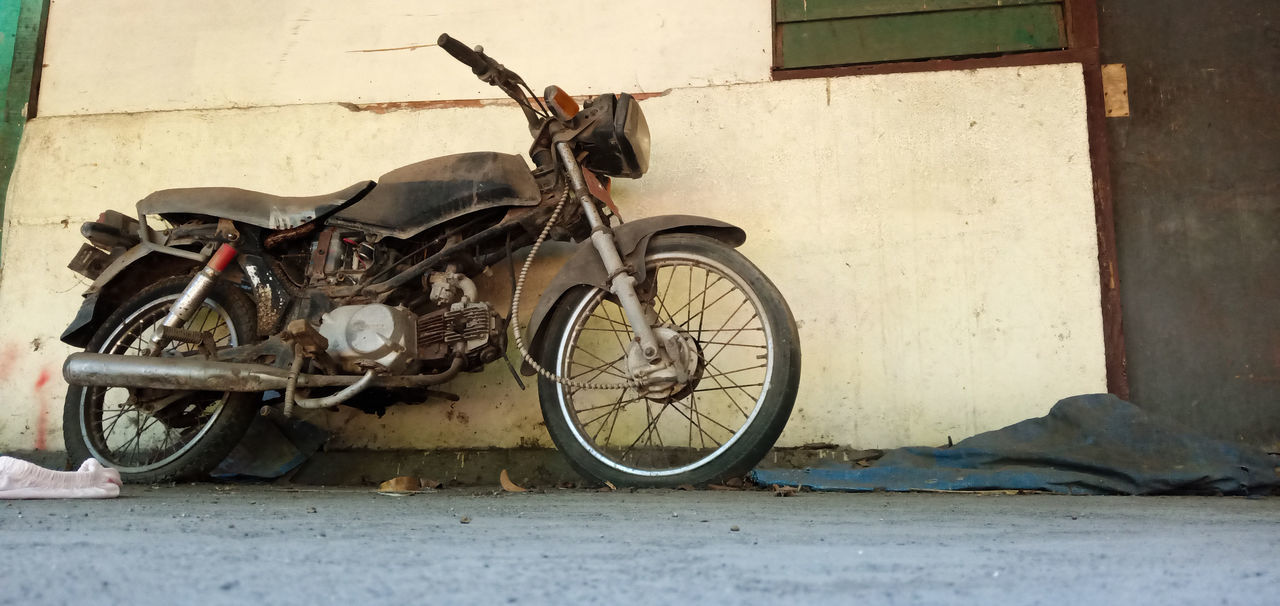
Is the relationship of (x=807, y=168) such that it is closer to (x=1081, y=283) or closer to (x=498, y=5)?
(x=1081, y=283)

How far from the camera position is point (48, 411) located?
12.0 feet

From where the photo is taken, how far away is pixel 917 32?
3562 millimetres

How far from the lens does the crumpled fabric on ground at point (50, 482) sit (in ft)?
7.20

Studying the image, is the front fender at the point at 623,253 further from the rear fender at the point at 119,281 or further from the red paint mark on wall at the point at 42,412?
the red paint mark on wall at the point at 42,412

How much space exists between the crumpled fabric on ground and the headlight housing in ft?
5.33

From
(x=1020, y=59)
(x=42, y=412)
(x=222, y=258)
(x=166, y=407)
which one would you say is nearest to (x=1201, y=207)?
(x=1020, y=59)

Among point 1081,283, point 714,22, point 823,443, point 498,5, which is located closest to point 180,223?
point 498,5

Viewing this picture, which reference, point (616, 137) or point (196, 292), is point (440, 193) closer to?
point (616, 137)

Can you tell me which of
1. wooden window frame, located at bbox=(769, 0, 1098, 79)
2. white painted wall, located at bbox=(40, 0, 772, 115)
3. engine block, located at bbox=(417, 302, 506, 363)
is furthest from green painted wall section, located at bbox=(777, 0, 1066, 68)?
engine block, located at bbox=(417, 302, 506, 363)

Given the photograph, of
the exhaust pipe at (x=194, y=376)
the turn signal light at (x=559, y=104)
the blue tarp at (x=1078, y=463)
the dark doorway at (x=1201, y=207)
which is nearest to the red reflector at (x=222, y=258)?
the exhaust pipe at (x=194, y=376)

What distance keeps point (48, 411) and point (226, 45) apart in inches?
66.6

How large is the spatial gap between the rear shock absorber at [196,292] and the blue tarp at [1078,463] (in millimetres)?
1867

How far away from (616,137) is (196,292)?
1.46m

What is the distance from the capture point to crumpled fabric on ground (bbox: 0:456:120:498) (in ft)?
7.20
